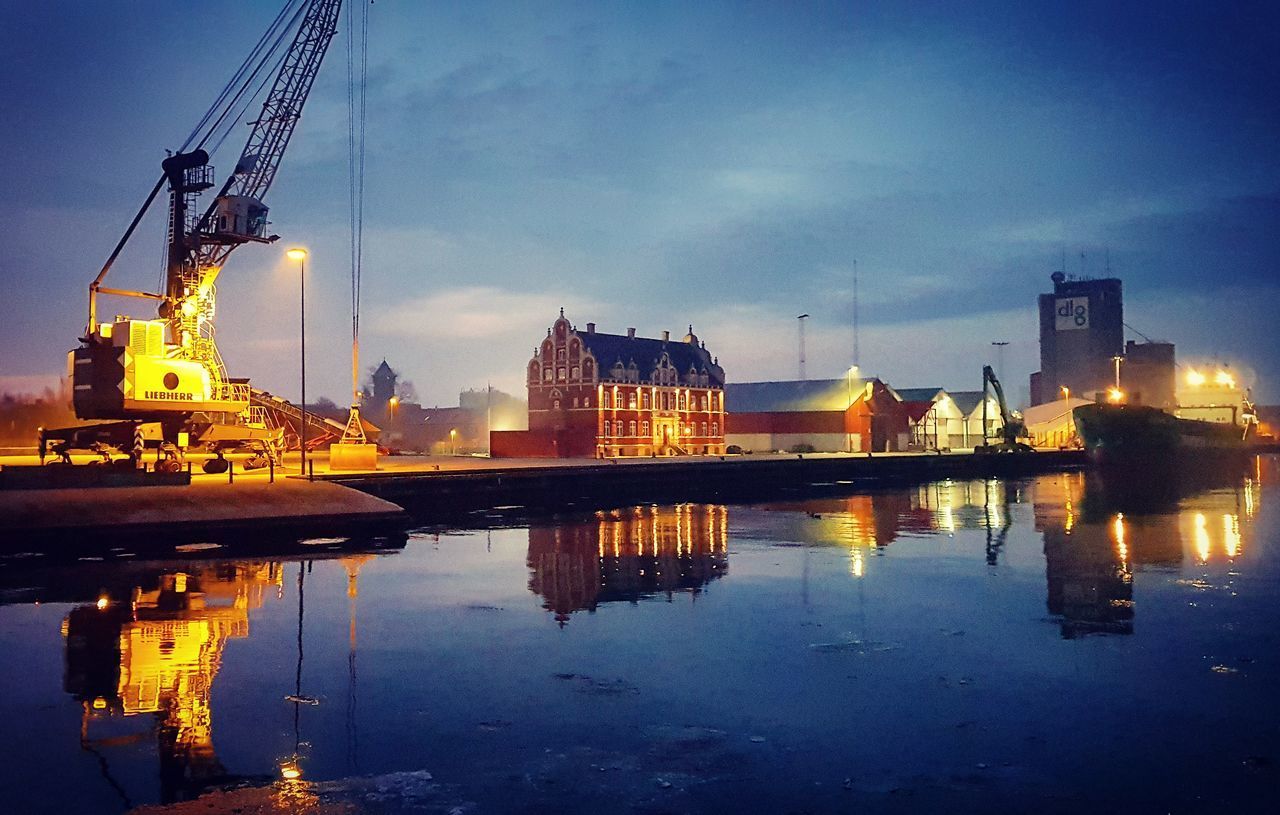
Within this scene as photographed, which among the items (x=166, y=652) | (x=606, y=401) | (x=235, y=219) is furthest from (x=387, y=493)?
(x=606, y=401)

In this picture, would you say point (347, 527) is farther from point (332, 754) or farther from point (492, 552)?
point (332, 754)

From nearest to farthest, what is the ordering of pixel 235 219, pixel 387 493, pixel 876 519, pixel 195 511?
pixel 195 511 < pixel 876 519 < pixel 387 493 < pixel 235 219

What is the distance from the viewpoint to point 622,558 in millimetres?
30500

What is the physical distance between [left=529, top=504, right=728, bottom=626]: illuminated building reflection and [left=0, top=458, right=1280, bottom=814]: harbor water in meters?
0.23

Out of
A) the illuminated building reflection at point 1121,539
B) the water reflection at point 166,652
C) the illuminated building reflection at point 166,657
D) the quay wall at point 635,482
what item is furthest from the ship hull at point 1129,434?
the illuminated building reflection at point 166,657

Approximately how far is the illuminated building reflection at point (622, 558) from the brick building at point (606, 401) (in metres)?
50.6

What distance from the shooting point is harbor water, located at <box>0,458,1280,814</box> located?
10547 mm

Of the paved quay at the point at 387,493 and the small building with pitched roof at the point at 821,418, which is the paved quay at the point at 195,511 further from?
the small building with pitched roof at the point at 821,418

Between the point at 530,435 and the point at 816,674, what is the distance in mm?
82411

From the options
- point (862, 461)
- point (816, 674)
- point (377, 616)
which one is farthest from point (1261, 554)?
point (862, 461)

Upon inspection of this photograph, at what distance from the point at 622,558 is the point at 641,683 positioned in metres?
15.6

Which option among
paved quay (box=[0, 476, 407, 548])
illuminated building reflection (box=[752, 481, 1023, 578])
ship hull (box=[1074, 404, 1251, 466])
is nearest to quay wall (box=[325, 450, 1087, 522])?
paved quay (box=[0, 476, 407, 548])

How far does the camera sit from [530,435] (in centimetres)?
9681

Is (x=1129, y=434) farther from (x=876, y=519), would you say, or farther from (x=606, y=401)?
(x=876, y=519)
